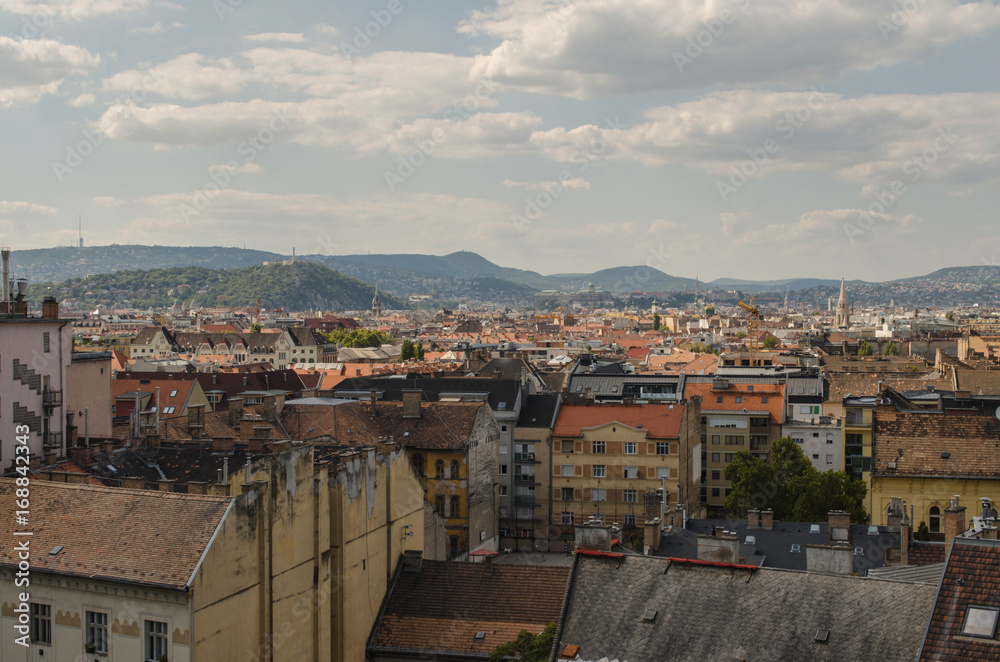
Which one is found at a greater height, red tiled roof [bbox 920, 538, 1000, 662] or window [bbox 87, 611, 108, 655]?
red tiled roof [bbox 920, 538, 1000, 662]

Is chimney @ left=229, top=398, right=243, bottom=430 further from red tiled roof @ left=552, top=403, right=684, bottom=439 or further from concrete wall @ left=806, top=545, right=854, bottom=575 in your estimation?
concrete wall @ left=806, top=545, right=854, bottom=575

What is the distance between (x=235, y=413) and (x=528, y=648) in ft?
93.7

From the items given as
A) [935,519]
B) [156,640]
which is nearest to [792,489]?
[935,519]

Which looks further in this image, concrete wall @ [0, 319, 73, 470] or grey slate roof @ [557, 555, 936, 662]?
concrete wall @ [0, 319, 73, 470]

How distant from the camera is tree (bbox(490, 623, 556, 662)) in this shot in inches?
1013

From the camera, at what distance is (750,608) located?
21062 mm

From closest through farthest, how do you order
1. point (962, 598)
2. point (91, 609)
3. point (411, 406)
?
point (962, 598)
point (91, 609)
point (411, 406)

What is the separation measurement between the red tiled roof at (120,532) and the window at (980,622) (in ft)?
56.2

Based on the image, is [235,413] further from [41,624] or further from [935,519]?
[935,519]

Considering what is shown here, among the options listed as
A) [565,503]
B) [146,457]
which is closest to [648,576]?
[146,457]

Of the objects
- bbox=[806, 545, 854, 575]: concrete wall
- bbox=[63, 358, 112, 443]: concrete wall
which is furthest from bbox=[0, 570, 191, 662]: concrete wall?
bbox=[806, 545, 854, 575]: concrete wall

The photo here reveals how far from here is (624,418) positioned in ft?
209

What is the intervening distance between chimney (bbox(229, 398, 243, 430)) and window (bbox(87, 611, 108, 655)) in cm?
2428

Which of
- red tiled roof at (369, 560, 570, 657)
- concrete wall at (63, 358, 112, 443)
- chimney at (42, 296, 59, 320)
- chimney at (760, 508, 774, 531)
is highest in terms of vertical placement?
chimney at (42, 296, 59, 320)
